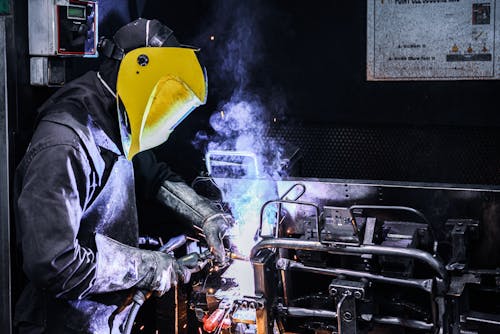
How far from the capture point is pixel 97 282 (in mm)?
2963

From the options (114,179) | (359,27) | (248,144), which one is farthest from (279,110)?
(114,179)

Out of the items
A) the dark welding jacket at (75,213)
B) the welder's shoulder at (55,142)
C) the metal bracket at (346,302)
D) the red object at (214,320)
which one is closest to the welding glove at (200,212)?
the red object at (214,320)

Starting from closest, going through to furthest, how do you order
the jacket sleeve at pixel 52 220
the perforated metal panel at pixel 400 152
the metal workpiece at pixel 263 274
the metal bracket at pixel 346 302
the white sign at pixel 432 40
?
the jacket sleeve at pixel 52 220, the metal bracket at pixel 346 302, the metal workpiece at pixel 263 274, the white sign at pixel 432 40, the perforated metal panel at pixel 400 152

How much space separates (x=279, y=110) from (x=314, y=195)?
864 mm

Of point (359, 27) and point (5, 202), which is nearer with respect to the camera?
point (5, 202)

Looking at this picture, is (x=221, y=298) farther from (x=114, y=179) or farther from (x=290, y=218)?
(x=114, y=179)

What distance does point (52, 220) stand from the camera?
109 inches

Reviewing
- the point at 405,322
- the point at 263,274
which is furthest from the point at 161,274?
the point at 405,322

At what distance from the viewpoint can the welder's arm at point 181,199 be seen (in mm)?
3457

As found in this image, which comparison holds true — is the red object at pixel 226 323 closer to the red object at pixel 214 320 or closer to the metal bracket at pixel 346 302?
the red object at pixel 214 320

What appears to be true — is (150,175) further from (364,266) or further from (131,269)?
(364,266)

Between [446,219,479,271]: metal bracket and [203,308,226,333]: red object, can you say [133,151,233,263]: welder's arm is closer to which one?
[203,308,226,333]: red object

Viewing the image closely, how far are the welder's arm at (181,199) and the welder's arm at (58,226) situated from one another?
62cm

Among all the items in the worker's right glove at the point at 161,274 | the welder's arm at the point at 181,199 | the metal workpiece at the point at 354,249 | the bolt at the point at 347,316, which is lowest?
the bolt at the point at 347,316
